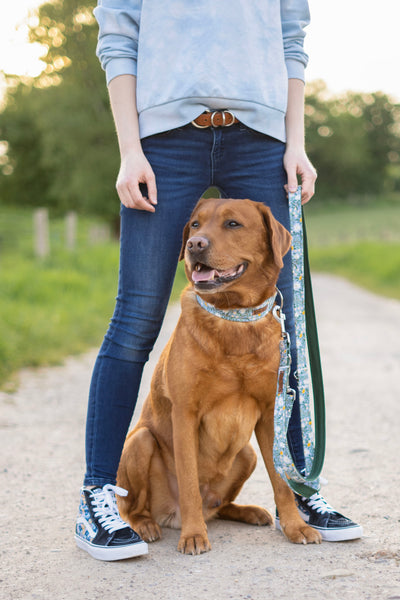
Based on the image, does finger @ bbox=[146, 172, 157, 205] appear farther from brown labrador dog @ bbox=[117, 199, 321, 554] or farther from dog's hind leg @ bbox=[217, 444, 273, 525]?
dog's hind leg @ bbox=[217, 444, 273, 525]

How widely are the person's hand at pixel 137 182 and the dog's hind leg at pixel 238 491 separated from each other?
3.48ft

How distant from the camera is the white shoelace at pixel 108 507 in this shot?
2441 mm

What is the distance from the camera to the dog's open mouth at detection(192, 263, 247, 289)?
2.45m

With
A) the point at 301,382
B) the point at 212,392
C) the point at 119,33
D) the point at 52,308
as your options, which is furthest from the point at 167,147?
the point at 52,308

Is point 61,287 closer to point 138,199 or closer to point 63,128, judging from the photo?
point 138,199

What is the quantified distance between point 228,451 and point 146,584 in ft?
2.02

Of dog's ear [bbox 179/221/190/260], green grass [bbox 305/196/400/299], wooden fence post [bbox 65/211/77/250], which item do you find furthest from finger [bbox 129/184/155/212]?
wooden fence post [bbox 65/211/77/250]

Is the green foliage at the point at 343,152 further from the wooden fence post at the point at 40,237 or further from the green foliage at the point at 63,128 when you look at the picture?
the wooden fence post at the point at 40,237

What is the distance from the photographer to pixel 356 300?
12.7 metres

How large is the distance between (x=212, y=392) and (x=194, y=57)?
122 cm

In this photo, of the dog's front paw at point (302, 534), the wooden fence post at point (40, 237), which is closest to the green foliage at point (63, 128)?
the wooden fence post at point (40, 237)

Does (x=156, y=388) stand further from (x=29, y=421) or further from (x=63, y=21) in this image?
(x=63, y=21)

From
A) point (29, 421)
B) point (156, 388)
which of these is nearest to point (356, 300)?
point (29, 421)

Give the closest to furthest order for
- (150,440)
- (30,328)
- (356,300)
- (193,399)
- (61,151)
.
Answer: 1. (193,399)
2. (150,440)
3. (30,328)
4. (356,300)
5. (61,151)
